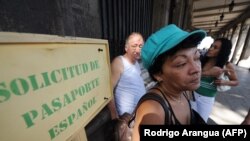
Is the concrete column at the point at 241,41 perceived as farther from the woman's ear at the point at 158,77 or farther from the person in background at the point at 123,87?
the woman's ear at the point at 158,77

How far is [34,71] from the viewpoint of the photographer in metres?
0.66

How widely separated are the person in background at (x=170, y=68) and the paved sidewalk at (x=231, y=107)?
296 centimetres

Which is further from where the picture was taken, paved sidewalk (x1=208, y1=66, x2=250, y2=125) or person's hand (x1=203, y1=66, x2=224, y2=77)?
paved sidewalk (x1=208, y1=66, x2=250, y2=125)

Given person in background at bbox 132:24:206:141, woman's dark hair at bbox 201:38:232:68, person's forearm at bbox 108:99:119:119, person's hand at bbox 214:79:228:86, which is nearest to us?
person in background at bbox 132:24:206:141

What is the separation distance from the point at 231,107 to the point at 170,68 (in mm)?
4239

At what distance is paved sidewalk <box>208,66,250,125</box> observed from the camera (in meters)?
3.61

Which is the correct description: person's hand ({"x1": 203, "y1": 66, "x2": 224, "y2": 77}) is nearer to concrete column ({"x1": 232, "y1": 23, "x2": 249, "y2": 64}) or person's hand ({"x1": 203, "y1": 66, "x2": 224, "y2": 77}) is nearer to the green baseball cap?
the green baseball cap

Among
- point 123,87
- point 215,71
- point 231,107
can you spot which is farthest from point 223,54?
point 231,107

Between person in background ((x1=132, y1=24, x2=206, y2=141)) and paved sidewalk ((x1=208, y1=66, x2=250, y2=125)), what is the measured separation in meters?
2.96

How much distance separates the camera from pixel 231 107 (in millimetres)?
4340

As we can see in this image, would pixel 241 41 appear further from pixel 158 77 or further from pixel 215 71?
pixel 158 77

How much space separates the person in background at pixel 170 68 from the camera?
0.94m

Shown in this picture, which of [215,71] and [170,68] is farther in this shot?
[215,71]

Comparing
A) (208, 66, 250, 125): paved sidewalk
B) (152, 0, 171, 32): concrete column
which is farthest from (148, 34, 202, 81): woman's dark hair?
(152, 0, 171, 32): concrete column
